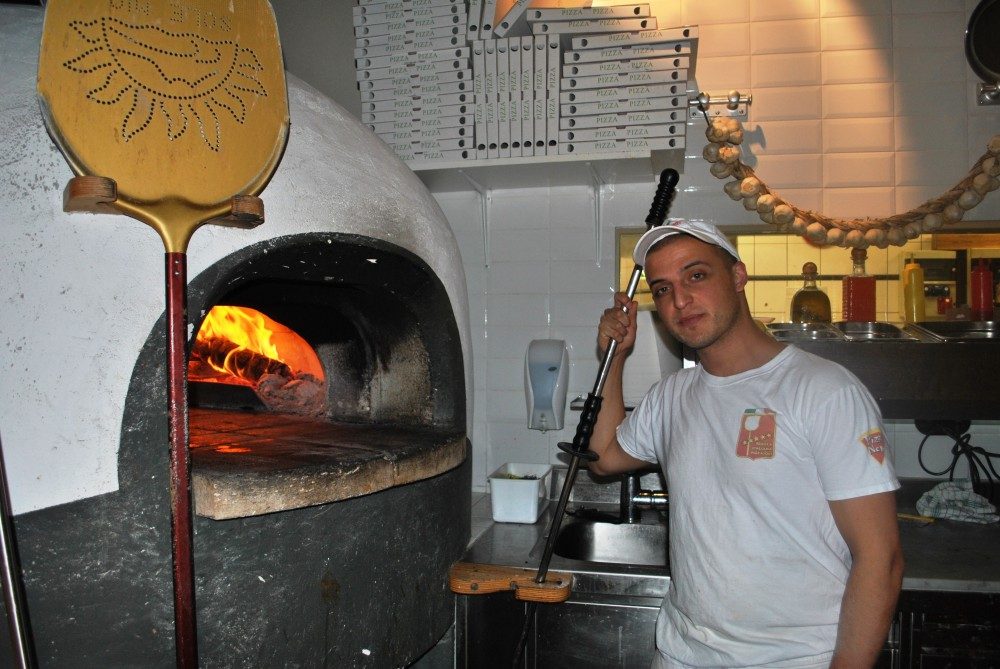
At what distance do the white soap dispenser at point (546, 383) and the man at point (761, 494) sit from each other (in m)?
1.31

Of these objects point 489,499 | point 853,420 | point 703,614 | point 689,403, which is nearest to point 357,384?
point 489,499

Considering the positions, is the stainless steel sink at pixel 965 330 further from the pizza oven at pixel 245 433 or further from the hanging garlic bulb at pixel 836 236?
the pizza oven at pixel 245 433

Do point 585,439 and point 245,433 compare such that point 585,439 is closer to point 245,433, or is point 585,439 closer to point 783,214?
point 245,433

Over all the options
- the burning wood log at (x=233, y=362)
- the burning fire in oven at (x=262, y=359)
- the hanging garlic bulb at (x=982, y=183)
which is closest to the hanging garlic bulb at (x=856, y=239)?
the hanging garlic bulb at (x=982, y=183)

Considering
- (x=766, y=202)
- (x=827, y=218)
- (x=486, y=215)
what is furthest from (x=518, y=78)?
(x=827, y=218)

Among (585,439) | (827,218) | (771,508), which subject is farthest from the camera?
(827,218)

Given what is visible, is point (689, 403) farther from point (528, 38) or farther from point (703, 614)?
point (528, 38)

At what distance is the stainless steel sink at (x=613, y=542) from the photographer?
2658 mm

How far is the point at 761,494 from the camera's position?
1.43 m

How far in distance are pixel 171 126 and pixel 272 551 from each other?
925 millimetres

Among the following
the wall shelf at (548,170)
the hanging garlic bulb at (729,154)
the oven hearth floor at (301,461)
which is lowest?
the oven hearth floor at (301,461)

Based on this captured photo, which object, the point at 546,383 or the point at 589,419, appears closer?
the point at 589,419

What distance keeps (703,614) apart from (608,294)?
1.75 meters

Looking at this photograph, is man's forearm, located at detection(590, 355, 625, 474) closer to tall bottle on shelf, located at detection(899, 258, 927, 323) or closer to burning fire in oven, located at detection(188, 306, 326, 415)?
burning fire in oven, located at detection(188, 306, 326, 415)
